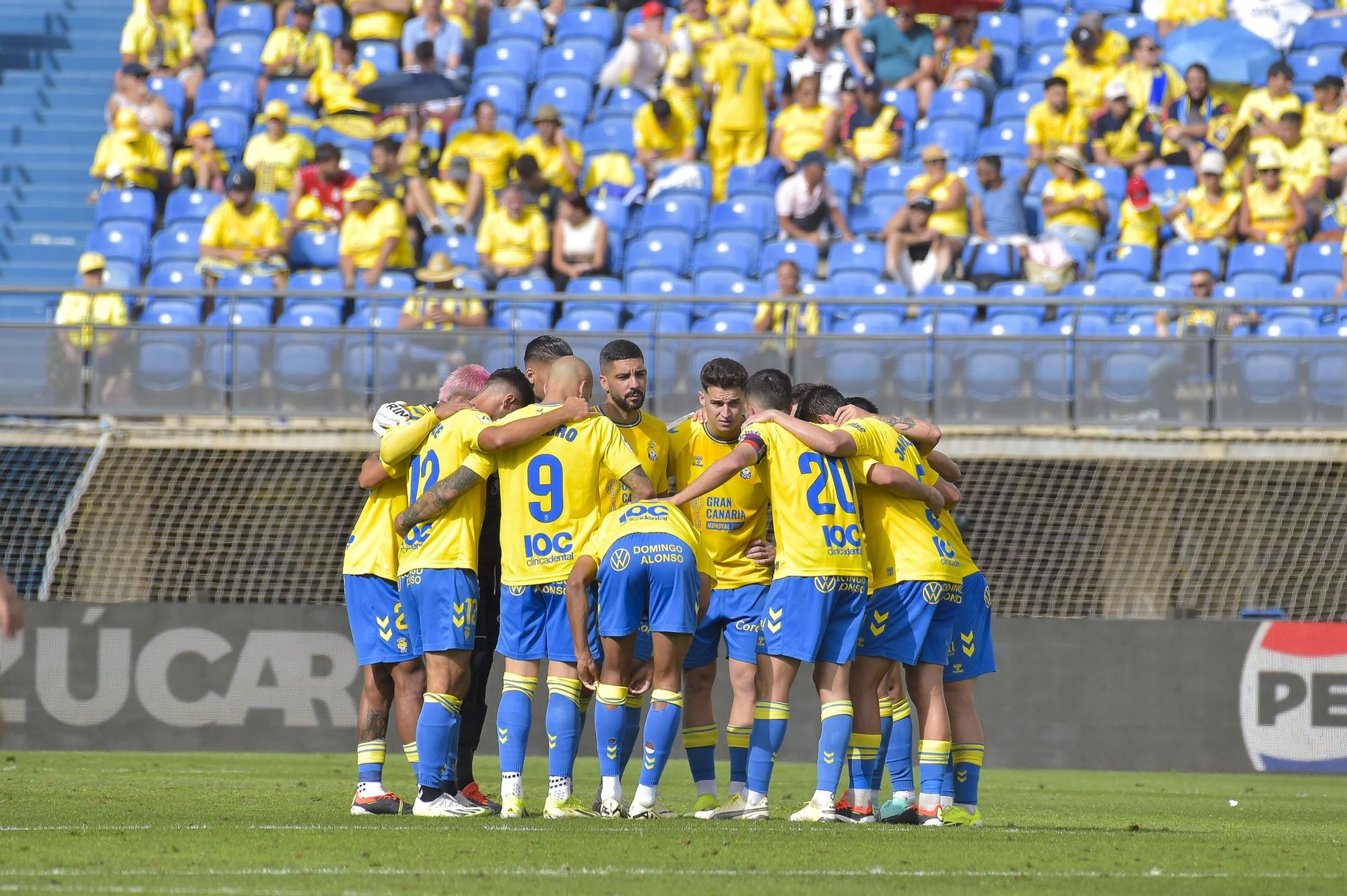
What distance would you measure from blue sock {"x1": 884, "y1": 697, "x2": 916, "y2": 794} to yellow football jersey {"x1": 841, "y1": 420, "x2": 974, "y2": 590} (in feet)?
2.52

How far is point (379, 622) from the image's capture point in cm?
816

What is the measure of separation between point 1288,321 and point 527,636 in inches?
370

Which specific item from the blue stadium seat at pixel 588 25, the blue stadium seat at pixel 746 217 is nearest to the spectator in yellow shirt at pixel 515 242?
the blue stadium seat at pixel 746 217

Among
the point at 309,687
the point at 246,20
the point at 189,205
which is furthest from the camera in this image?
the point at 246,20

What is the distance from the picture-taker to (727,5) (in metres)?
20.4

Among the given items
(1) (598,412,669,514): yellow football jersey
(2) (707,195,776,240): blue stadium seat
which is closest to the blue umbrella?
(2) (707,195,776,240): blue stadium seat

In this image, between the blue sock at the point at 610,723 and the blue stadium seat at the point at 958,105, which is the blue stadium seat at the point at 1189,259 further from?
the blue sock at the point at 610,723

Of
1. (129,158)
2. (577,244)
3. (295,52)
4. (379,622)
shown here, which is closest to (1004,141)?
(577,244)

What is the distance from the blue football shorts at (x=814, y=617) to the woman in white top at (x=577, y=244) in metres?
9.43

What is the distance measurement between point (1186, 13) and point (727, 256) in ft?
22.5

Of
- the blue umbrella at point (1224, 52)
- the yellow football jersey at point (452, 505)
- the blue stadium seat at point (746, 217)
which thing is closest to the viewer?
the yellow football jersey at point (452, 505)

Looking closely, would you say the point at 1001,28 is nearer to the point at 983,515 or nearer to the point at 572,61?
the point at 572,61

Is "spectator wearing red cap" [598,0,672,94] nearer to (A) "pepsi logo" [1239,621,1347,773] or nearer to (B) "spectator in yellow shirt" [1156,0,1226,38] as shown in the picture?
(B) "spectator in yellow shirt" [1156,0,1226,38]

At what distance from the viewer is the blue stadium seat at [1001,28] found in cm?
1995
